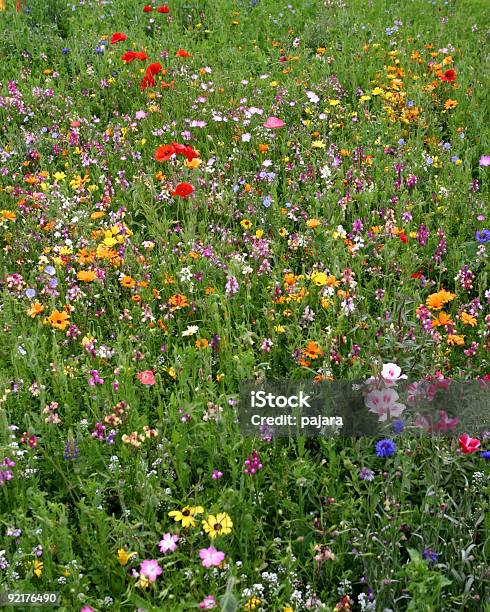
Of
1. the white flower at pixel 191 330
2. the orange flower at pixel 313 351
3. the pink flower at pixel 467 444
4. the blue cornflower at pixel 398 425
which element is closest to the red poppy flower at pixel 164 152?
the white flower at pixel 191 330

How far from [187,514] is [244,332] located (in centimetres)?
104

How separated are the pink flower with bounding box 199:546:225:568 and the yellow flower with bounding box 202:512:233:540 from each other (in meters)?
0.05

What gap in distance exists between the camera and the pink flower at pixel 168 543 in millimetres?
2191

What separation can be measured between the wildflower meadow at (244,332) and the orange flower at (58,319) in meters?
0.01

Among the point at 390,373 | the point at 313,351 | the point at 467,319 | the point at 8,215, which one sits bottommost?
the point at 390,373

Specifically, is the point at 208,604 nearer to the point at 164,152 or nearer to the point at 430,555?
the point at 430,555

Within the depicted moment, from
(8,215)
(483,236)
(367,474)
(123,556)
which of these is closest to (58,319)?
(8,215)

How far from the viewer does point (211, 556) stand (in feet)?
6.88

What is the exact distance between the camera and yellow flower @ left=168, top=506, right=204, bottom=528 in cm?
223

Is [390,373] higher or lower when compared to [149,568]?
higher

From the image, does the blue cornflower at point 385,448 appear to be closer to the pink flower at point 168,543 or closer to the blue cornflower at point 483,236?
the pink flower at point 168,543

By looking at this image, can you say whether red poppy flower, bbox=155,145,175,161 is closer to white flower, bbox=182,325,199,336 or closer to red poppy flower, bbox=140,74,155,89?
white flower, bbox=182,325,199,336

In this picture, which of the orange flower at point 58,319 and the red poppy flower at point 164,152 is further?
the red poppy flower at point 164,152

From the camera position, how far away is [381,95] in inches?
217
